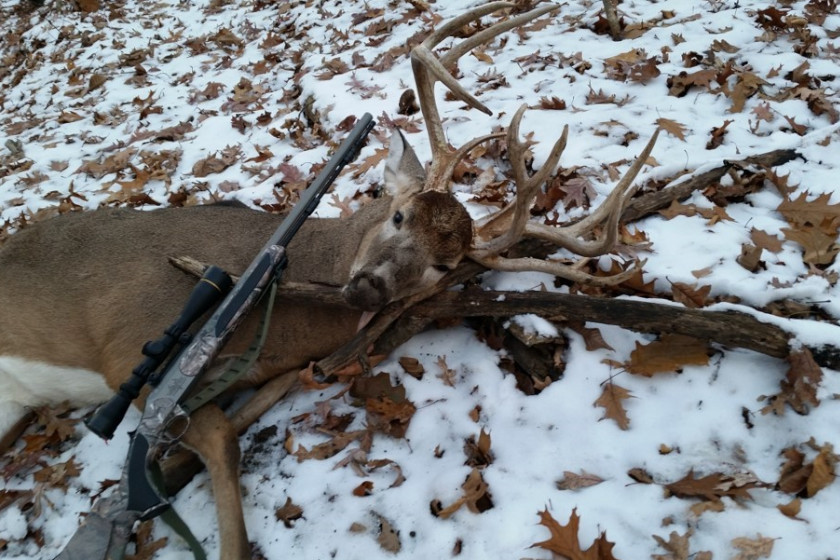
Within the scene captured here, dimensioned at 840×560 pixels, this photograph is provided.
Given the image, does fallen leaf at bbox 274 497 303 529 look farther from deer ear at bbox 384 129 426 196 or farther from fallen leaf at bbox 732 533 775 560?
deer ear at bbox 384 129 426 196

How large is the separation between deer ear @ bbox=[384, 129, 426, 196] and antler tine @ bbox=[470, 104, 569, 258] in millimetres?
743

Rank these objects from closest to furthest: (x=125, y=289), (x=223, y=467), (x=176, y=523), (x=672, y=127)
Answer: (x=176, y=523) < (x=223, y=467) < (x=125, y=289) < (x=672, y=127)

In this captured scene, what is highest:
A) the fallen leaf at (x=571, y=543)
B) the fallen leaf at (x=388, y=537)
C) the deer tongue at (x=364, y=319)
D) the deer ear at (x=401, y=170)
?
the deer ear at (x=401, y=170)

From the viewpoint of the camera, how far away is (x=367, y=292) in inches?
115

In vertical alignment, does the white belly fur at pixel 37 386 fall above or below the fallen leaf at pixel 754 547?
above

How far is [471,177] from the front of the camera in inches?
196

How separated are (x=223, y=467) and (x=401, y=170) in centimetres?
236

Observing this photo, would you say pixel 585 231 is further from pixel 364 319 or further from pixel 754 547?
pixel 754 547

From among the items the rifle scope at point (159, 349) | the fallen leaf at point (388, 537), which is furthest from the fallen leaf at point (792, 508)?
the rifle scope at point (159, 349)

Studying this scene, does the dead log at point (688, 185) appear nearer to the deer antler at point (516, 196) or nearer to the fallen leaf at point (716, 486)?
the deer antler at point (516, 196)

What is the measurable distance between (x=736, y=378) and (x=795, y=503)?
71cm

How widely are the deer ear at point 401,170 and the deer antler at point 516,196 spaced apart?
426 millimetres

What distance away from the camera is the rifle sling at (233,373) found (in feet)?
10.0

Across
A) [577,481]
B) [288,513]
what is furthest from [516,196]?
[288,513]
